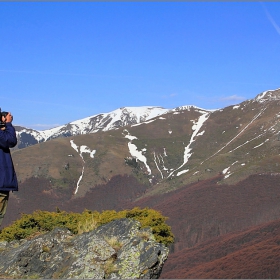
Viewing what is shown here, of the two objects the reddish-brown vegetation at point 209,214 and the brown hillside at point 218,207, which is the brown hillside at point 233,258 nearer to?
the reddish-brown vegetation at point 209,214

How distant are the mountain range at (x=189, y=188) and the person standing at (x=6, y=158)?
170ft

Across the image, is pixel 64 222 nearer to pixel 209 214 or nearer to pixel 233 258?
pixel 233 258

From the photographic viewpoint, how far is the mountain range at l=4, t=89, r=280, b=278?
80.8 m

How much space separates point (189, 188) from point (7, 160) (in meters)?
129

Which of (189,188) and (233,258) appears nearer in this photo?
(233,258)

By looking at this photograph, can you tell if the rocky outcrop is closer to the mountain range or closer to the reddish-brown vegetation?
the reddish-brown vegetation

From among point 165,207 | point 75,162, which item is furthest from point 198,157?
point 165,207

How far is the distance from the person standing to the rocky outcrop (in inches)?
151

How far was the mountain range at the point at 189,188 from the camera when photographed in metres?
80.8

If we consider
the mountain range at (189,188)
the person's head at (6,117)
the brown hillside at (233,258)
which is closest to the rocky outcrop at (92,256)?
the person's head at (6,117)

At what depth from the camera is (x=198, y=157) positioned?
187500 millimetres

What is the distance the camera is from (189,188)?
447ft

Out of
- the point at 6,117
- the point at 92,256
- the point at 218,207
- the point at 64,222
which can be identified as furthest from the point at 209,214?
the point at 6,117

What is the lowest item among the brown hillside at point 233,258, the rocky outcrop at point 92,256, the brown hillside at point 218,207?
the brown hillside at point 233,258
